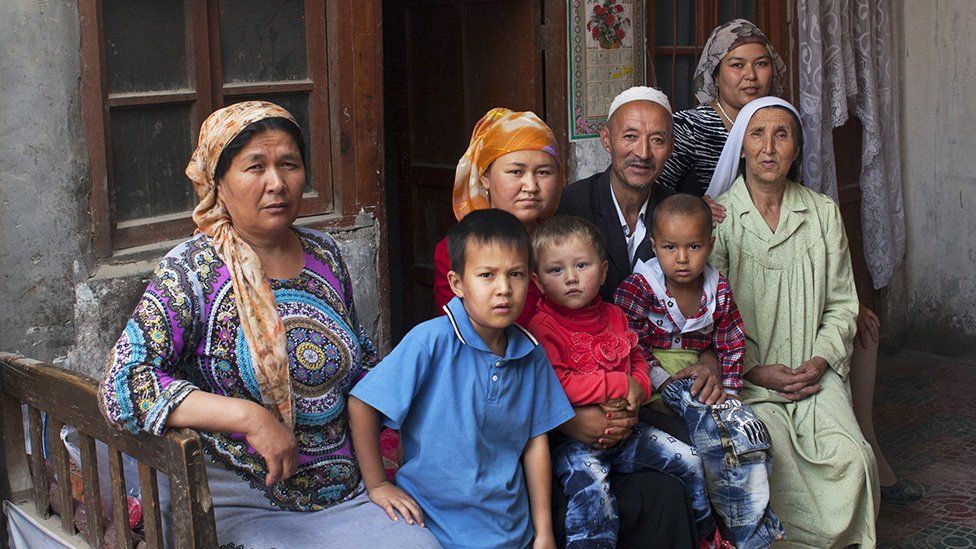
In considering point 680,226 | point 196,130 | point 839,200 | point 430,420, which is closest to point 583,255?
point 680,226

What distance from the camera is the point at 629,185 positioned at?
11.5ft

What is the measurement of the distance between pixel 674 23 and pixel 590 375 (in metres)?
2.91

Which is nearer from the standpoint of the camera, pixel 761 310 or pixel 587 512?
pixel 587 512

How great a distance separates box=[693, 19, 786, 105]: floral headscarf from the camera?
4.45m

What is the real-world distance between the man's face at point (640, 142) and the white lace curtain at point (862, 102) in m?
2.27

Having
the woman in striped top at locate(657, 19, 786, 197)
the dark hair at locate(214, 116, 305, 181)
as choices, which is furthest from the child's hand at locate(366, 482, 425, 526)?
the woman in striped top at locate(657, 19, 786, 197)

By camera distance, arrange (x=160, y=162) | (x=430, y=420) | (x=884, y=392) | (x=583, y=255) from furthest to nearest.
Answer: (x=884, y=392) → (x=160, y=162) → (x=583, y=255) → (x=430, y=420)

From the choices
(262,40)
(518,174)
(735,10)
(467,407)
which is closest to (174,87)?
(262,40)

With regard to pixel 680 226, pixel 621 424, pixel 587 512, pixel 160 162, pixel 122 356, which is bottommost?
pixel 587 512

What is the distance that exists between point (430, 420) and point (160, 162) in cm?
148

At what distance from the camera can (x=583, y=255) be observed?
2.94 metres

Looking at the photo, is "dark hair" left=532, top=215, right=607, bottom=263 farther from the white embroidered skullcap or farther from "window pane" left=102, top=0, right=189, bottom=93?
"window pane" left=102, top=0, right=189, bottom=93

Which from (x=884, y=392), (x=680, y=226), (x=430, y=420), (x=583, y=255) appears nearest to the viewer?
(x=430, y=420)

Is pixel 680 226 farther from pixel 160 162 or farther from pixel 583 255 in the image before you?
pixel 160 162
